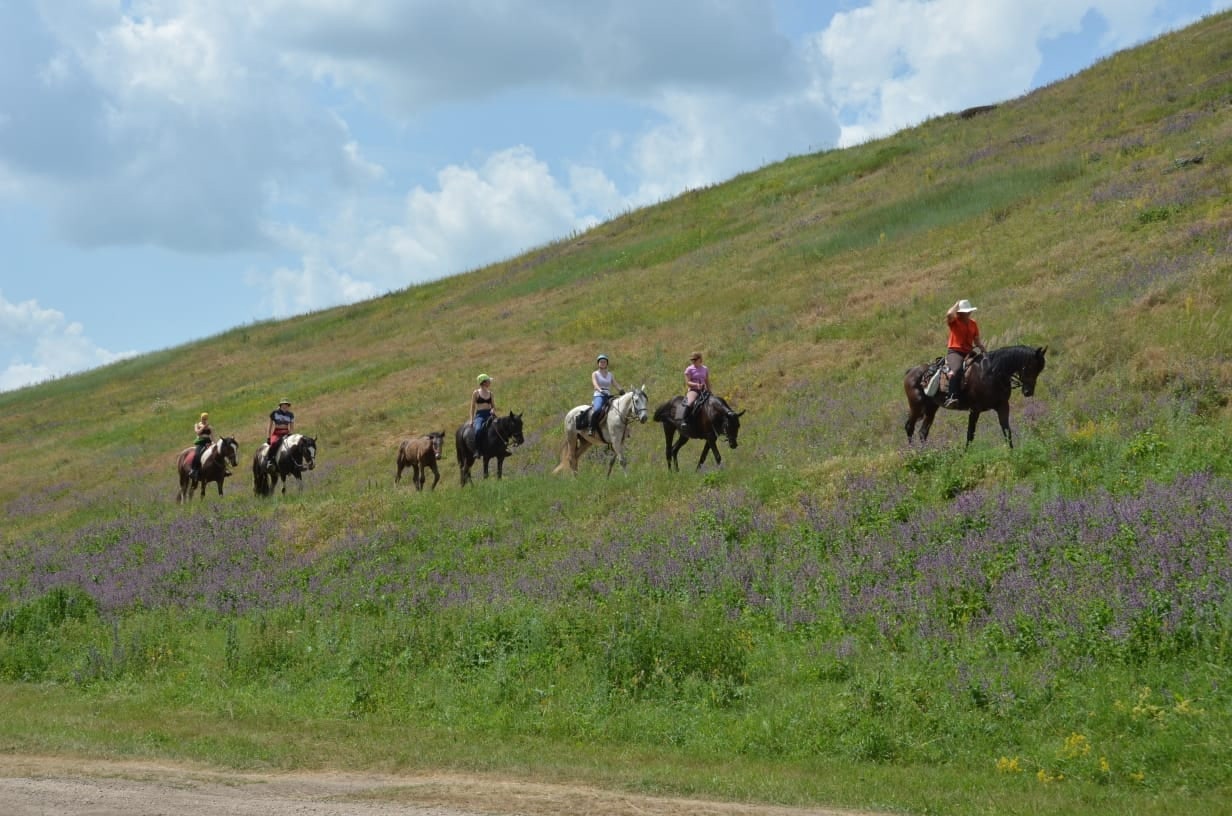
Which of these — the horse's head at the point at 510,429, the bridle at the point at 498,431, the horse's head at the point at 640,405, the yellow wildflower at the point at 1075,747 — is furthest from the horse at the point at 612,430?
the yellow wildflower at the point at 1075,747

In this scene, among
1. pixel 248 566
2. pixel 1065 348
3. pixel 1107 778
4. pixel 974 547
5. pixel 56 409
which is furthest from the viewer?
pixel 56 409

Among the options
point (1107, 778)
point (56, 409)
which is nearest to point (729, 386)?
point (1107, 778)

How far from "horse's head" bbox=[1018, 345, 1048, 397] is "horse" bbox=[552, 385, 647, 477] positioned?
8062 millimetres

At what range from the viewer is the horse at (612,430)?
24609 mm

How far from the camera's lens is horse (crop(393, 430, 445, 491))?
29.8 meters

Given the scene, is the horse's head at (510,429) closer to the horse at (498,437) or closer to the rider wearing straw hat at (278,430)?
the horse at (498,437)

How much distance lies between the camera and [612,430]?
2534 cm

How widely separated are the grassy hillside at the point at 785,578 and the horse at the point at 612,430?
3.07ft

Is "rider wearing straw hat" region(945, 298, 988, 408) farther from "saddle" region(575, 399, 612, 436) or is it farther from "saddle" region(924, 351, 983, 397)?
"saddle" region(575, 399, 612, 436)

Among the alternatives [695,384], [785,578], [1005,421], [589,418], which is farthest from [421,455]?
[785,578]

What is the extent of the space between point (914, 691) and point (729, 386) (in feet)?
76.9

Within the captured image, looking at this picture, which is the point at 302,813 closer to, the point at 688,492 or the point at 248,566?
the point at 688,492

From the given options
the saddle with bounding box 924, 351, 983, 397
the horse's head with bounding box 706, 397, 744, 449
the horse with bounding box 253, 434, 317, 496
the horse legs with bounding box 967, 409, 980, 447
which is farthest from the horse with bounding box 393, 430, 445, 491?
the horse legs with bounding box 967, 409, 980, 447

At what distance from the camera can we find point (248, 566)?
22406 millimetres
